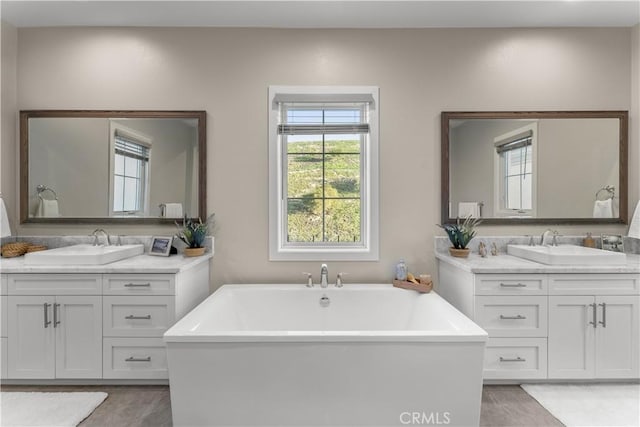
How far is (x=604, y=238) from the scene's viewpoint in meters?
2.71

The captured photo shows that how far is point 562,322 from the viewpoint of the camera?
7.34 ft

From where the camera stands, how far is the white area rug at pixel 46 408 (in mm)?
1944

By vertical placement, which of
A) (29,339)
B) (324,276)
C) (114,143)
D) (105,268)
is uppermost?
A: (114,143)

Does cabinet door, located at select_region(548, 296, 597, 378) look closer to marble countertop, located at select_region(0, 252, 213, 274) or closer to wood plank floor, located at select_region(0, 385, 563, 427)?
wood plank floor, located at select_region(0, 385, 563, 427)

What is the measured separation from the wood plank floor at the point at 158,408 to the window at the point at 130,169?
1.32 metres

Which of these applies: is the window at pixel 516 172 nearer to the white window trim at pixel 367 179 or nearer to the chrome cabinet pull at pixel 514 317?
the chrome cabinet pull at pixel 514 317

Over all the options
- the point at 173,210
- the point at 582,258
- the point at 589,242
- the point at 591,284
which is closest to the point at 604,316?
the point at 591,284

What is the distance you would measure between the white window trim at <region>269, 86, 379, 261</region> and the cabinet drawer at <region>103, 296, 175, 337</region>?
87 centimetres

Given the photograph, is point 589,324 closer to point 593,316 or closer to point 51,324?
point 593,316

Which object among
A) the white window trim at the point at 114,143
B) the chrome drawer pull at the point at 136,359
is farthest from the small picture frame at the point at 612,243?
the white window trim at the point at 114,143

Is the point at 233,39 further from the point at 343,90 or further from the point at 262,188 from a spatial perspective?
the point at 262,188

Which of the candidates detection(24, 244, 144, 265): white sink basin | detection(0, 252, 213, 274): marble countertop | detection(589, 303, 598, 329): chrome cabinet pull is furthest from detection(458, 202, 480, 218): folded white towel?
detection(24, 244, 144, 265): white sink basin

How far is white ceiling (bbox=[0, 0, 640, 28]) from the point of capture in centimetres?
246

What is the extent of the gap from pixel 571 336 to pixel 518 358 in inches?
14.6
